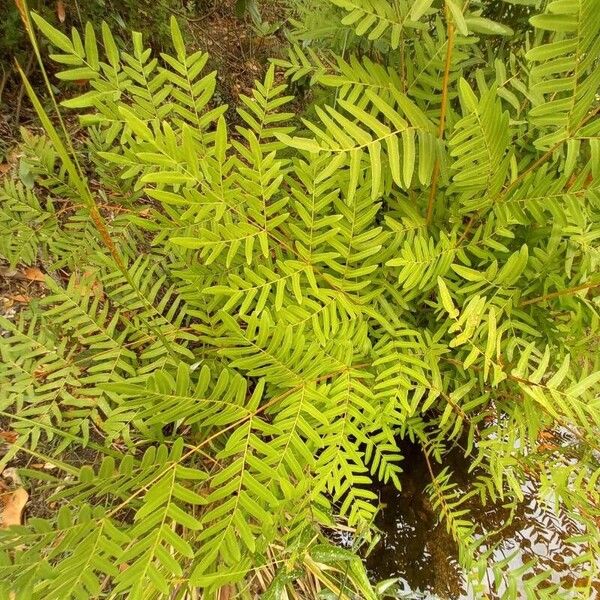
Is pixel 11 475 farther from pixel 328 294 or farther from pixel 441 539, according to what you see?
pixel 441 539

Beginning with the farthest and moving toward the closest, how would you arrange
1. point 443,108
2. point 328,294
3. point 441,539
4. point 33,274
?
1. point 33,274
2. point 441,539
3. point 328,294
4. point 443,108

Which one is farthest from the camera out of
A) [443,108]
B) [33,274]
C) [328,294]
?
[33,274]

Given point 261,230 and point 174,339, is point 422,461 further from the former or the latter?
point 261,230

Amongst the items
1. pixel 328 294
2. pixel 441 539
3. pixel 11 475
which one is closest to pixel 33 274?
pixel 11 475

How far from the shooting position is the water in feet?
3.80

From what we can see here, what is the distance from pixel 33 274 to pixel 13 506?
1.88ft

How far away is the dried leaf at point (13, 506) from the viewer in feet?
3.37

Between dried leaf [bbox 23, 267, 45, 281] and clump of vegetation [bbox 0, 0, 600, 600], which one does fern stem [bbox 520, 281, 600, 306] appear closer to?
clump of vegetation [bbox 0, 0, 600, 600]

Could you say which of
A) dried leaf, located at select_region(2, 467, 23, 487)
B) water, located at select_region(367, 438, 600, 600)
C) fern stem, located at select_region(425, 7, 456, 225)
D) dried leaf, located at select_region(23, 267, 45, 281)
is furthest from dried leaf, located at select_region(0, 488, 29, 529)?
fern stem, located at select_region(425, 7, 456, 225)

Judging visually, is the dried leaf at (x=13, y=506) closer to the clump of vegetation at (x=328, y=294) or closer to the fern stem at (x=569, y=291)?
the clump of vegetation at (x=328, y=294)

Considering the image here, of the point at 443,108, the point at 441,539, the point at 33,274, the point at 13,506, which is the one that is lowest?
the point at 441,539

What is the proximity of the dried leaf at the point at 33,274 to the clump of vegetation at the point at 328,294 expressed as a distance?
195 millimetres

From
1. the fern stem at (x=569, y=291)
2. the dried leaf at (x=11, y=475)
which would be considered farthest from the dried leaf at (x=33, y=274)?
the fern stem at (x=569, y=291)

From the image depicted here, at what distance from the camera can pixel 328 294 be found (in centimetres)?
85
